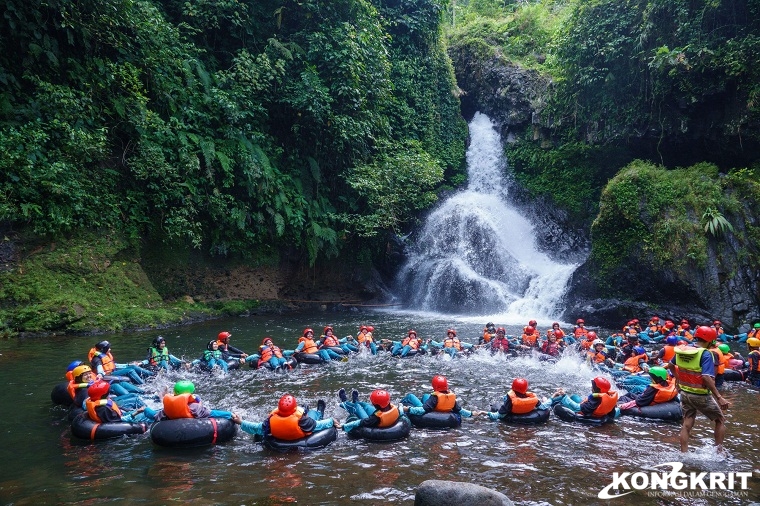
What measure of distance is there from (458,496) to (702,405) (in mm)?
3908

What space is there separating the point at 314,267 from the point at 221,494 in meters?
18.9

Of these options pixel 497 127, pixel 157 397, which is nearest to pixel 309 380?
pixel 157 397

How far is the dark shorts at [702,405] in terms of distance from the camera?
6.30 metres

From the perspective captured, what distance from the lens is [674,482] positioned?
578cm

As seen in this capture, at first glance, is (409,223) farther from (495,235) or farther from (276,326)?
(276,326)

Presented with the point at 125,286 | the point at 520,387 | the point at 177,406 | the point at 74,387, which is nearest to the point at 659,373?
the point at 520,387

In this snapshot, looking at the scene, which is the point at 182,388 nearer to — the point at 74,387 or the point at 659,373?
the point at 74,387

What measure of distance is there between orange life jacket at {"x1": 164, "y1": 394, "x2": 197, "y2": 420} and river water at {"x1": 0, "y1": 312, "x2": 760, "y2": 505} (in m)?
0.50

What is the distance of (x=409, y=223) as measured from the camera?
27234mm

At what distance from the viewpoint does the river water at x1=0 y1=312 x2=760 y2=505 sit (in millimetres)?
5477

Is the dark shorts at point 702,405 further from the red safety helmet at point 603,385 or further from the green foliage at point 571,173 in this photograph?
the green foliage at point 571,173

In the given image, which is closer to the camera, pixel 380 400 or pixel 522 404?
pixel 380 400

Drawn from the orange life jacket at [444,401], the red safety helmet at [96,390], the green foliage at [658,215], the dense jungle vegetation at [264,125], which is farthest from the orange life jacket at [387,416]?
the green foliage at [658,215]

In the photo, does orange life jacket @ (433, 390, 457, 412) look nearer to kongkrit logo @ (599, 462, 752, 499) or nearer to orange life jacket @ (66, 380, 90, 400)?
kongkrit logo @ (599, 462, 752, 499)
